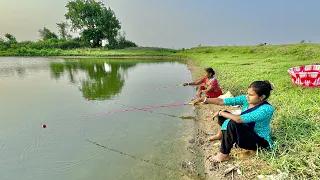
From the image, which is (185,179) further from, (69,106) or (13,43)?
(13,43)

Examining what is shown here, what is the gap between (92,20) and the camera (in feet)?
123

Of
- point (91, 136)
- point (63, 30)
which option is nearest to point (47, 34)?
point (63, 30)

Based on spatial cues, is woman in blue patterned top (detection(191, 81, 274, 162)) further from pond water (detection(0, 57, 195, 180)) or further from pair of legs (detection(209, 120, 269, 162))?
pond water (detection(0, 57, 195, 180))

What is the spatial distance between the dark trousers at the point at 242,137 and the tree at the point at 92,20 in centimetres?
3820

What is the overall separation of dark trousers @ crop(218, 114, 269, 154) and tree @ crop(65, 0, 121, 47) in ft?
125

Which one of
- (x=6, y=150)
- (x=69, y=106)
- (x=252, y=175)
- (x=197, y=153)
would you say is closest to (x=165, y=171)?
(x=197, y=153)

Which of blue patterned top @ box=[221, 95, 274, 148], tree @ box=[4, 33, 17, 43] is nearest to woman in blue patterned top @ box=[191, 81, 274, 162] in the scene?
blue patterned top @ box=[221, 95, 274, 148]

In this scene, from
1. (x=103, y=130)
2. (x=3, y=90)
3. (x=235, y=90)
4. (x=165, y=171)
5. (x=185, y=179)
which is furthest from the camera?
(x=3, y=90)

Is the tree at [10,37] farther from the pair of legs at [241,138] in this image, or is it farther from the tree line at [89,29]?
the pair of legs at [241,138]

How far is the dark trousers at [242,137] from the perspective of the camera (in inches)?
101

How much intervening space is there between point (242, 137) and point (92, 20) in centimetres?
3979

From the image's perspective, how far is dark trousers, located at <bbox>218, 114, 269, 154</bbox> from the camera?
8.40ft

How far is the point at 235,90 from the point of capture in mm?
6012

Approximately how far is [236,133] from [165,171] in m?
1.26
